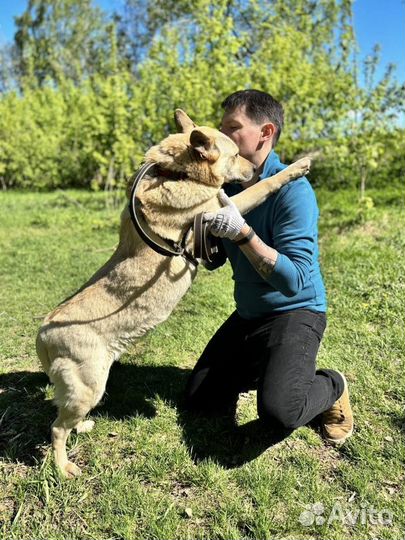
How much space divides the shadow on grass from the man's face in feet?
6.53

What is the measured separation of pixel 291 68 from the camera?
959 centimetres

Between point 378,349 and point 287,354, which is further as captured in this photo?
point 378,349

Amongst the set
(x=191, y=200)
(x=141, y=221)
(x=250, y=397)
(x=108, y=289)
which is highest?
(x=191, y=200)

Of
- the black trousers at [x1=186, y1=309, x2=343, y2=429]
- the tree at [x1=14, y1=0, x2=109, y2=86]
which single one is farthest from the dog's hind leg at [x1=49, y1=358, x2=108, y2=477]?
the tree at [x1=14, y1=0, x2=109, y2=86]

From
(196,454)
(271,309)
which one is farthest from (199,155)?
(196,454)

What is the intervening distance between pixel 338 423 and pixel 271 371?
70cm

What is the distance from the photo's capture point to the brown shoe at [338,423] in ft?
10.1

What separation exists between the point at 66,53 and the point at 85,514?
142ft

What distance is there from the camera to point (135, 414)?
344 cm

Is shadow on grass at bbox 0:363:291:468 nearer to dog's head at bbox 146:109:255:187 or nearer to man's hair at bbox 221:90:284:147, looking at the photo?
dog's head at bbox 146:109:255:187

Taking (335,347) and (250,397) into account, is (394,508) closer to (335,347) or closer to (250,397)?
(250,397)

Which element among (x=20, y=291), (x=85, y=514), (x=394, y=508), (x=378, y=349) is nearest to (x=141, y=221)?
(x=85, y=514)

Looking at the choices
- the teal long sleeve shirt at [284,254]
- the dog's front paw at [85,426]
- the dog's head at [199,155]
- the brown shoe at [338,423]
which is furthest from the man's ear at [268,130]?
the dog's front paw at [85,426]

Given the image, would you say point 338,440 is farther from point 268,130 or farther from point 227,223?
point 268,130
